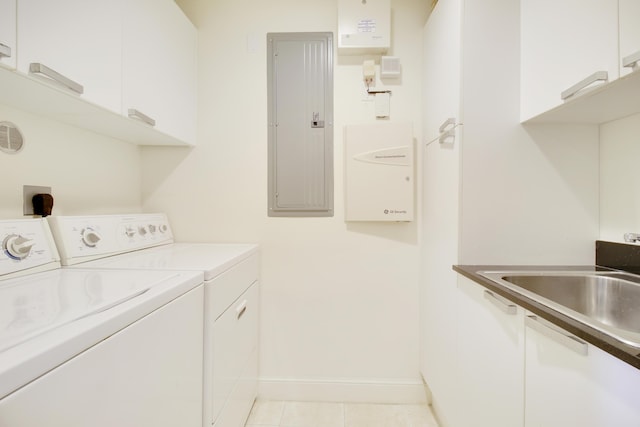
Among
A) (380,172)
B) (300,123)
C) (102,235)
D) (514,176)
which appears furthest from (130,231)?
(514,176)

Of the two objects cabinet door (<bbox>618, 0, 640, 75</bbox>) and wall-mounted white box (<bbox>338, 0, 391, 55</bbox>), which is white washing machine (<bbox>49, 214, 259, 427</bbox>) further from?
cabinet door (<bbox>618, 0, 640, 75</bbox>)

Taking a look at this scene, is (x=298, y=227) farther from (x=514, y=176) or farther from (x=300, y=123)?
(x=514, y=176)

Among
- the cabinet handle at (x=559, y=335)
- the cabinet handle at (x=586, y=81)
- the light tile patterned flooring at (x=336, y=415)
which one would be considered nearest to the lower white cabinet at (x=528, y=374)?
the cabinet handle at (x=559, y=335)

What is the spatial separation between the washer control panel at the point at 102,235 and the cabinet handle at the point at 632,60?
6.40ft

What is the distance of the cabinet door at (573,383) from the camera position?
20.9 inches

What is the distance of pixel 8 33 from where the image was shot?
74 cm

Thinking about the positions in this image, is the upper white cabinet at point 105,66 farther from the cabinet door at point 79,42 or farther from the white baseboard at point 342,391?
the white baseboard at point 342,391

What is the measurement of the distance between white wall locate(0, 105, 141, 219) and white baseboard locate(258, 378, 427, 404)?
4.67 feet

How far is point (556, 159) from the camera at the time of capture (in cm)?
119

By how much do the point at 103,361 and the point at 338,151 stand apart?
1.45 metres

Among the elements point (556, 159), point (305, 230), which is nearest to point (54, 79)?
point (305, 230)

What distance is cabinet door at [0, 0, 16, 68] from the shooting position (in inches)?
28.5

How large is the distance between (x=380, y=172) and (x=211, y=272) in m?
1.09

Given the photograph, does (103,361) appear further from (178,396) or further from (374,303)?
(374,303)
